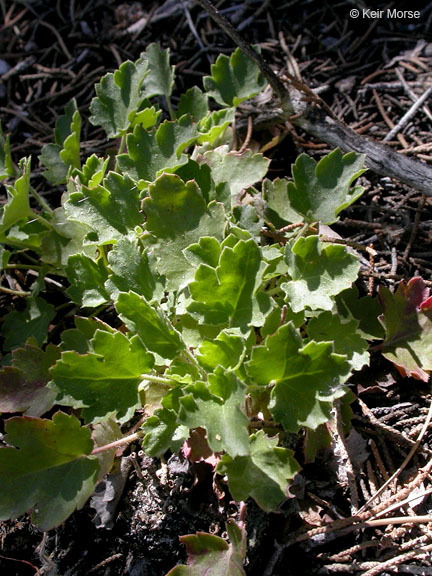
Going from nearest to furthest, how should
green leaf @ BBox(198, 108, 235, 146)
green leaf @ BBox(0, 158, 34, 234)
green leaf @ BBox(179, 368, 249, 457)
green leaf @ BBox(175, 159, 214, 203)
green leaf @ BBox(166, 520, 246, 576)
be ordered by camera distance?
1. green leaf @ BBox(179, 368, 249, 457)
2. green leaf @ BBox(166, 520, 246, 576)
3. green leaf @ BBox(0, 158, 34, 234)
4. green leaf @ BBox(175, 159, 214, 203)
5. green leaf @ BBox(198, 108, 235, 146)

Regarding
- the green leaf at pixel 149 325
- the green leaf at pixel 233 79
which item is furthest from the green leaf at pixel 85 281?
the green leaf at pixel 233 79

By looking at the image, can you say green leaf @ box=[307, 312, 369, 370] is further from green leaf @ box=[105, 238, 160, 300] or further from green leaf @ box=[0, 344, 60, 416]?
green leaf @ box=[0, 344, 60, 416]

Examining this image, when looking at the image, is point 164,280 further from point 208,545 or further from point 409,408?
point 409,408

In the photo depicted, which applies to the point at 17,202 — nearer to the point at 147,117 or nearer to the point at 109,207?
the point at 109,207

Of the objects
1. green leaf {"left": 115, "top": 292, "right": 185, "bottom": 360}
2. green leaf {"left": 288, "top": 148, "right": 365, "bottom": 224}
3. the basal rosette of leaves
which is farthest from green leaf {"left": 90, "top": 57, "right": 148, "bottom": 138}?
green leaf {"left": 115, "top": 292, "right": 185, "bottom": 360}

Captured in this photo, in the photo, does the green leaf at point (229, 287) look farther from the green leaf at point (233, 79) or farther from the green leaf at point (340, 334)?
the green leaf at point (233, 79)
